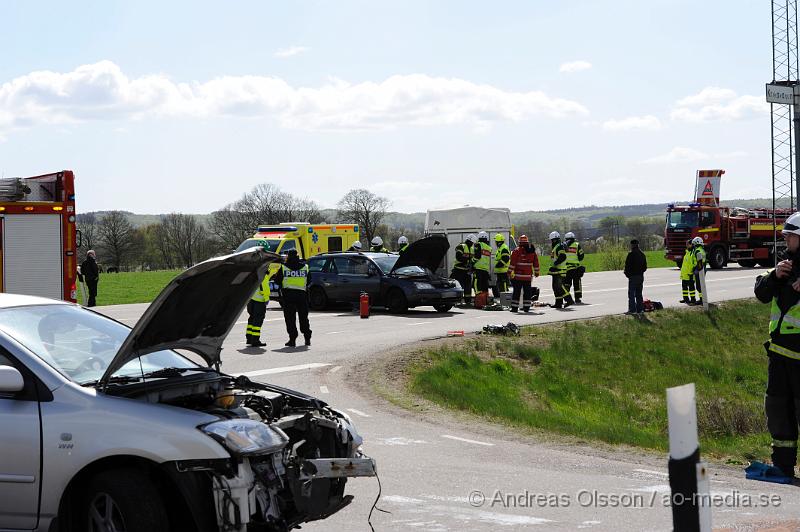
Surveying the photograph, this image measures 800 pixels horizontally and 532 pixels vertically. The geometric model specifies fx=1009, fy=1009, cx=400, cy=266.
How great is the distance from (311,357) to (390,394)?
3692 millimetres

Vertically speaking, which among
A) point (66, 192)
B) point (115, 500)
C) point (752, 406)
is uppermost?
point (66, 192)

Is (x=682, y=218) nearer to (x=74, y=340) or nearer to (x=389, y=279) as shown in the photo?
(x=389, y=279)

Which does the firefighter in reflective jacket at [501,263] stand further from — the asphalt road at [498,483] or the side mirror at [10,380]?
the side mirror at [10,380]

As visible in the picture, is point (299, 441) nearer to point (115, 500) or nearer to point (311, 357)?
point (115, 500)

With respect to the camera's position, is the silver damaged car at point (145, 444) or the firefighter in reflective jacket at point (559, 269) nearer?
the silver damaged car at point (145, 444)

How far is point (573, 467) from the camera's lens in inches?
337

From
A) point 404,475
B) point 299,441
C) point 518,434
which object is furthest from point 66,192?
point 299,441

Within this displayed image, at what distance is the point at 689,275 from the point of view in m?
26.0

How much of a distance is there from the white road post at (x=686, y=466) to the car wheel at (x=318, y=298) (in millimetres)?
22318

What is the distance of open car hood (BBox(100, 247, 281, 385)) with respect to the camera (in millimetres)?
5746

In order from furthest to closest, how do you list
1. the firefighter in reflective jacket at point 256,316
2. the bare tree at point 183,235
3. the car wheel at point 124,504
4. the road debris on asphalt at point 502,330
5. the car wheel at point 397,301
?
the bare tree at point 183,235
the car wheel at point 397,301
the road debris on asphalt at point 502,330
the firefighter in reflective jacket at point 256,316
the car wheel at point 124,504

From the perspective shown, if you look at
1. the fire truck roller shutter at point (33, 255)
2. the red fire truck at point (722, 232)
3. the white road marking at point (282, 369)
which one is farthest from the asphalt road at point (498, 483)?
the red fire truck at point (722, 232)

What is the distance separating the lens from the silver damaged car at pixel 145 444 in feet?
17.2

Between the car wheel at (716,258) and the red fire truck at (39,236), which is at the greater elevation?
the red fire truck at (39,236)
